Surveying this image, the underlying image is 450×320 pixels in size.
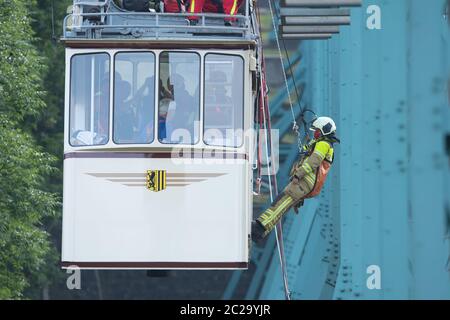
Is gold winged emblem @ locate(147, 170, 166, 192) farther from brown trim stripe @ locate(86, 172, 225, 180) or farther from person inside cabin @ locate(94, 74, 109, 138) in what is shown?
person inside cabin @ locate(94, 74, 109, 138)

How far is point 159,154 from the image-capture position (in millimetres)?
12312

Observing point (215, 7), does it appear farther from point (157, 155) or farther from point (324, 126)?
point (157, 155)

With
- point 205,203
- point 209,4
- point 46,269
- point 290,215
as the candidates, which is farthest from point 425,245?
point 290,215

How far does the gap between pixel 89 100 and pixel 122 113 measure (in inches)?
12.5

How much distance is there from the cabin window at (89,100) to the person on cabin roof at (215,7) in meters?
0.92

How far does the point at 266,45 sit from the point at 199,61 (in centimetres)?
4555

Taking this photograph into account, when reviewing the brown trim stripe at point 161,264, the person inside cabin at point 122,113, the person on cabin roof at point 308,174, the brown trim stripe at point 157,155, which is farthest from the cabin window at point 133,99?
the person on cabin roof at point 308,174

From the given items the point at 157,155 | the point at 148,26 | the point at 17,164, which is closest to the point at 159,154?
the point at 157,155

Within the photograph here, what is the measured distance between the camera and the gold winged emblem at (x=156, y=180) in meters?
12.3

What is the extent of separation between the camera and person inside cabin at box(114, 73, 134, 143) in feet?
40.5

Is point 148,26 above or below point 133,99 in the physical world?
above

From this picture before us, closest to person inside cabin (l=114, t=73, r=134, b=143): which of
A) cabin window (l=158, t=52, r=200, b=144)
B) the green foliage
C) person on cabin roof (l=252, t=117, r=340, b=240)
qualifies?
cabin window (l=158, t=52, r=200, b=144)

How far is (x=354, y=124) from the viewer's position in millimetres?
19047

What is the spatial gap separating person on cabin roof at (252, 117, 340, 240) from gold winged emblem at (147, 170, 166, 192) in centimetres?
108
